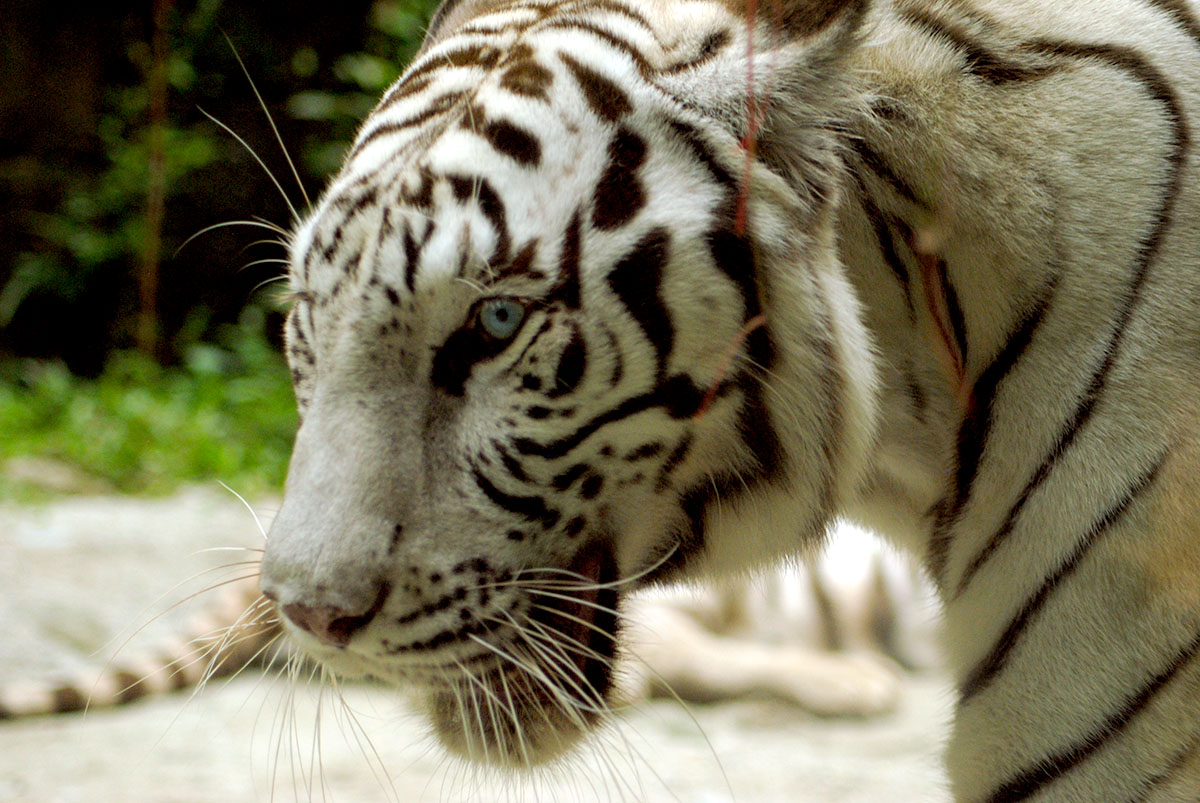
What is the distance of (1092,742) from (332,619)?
645 mm

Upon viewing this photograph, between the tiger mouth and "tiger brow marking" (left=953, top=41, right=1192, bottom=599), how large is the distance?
0.37 meters

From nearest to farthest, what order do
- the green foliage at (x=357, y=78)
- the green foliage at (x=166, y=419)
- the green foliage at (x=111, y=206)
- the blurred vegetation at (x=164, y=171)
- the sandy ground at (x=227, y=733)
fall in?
the sandy ground at (x=227, y=733)
the green foliage at (x=166, y=419)
the green foliage at (x=357, y=78)
the blurred vegetation at (x=164, y=171)
the green foliage at (x=111, y=206)

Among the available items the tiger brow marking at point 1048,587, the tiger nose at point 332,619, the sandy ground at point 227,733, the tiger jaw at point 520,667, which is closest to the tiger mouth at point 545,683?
the tiger jaw at point 520,667

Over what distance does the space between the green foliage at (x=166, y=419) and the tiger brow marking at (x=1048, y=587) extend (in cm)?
291

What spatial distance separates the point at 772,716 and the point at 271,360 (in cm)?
291

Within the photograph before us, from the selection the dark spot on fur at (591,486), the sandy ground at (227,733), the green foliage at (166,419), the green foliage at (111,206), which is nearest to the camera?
the dark spot on fur at (591,486)

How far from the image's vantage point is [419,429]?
40.3 inches

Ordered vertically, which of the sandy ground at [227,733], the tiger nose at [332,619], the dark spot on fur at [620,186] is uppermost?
the dark spot on fur at [620,186]

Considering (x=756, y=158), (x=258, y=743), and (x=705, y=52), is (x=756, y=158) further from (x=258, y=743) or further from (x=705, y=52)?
(x=258, y=743)

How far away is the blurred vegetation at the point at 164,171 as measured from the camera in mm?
5004

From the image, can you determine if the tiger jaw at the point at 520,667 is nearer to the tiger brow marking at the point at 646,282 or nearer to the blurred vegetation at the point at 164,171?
the tiger brow marking at the point at 646,282

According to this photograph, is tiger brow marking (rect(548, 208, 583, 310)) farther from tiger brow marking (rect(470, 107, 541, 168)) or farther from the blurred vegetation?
the blurred vegetation

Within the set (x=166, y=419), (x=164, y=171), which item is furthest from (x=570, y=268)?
(x=164, y=171)

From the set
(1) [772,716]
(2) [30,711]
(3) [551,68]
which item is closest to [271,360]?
(2) [30,711]
